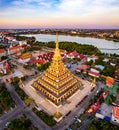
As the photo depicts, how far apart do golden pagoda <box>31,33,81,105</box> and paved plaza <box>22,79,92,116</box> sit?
757 millimetres

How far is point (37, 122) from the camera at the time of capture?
1983 cm

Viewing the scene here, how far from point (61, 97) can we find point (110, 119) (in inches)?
340

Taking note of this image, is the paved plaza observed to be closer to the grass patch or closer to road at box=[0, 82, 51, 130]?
the grass patch

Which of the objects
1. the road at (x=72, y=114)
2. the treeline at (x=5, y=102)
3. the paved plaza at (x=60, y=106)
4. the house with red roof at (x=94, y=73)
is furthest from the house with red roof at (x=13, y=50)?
the road at (x=72, y=114)

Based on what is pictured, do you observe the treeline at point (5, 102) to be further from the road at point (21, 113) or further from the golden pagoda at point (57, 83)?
the golden pagoda at point (57, 83)

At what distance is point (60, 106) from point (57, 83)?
13.3 feet

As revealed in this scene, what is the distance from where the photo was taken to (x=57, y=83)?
77.3 ft

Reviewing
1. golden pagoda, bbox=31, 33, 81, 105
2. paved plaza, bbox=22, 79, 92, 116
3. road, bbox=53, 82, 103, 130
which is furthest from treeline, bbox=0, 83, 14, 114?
road, bbox=53, 82, 103, 130

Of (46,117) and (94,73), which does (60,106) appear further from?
(94,73)

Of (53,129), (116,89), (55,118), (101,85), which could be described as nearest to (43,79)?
(55,118)

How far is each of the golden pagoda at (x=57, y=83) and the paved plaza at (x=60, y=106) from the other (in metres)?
0.76

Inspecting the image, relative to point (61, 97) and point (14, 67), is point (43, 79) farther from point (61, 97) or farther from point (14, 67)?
point (14, 67)

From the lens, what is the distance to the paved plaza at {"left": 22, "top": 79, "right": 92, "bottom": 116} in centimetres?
2220

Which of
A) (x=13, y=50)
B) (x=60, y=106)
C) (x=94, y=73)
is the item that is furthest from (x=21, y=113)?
(x=13, y=50)
